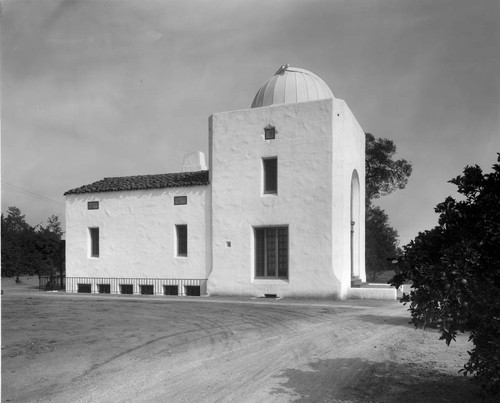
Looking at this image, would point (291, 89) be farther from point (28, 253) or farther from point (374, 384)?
point (28, 253)

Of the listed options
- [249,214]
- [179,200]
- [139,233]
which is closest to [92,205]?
[139,233]

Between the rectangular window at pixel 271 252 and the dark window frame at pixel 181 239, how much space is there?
3.66 metres

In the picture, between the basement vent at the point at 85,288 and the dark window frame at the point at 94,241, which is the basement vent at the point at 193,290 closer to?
the basement vent at the point at 85,288

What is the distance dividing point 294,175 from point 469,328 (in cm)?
1441

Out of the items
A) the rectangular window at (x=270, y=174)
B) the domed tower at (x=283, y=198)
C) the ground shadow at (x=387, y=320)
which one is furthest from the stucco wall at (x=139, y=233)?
the ground shadow at (x=387, y=320)

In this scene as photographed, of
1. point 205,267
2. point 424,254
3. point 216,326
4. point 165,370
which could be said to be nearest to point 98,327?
point 216,326

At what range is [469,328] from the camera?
15.3 ft

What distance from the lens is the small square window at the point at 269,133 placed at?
19.4 m

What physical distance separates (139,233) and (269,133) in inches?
315

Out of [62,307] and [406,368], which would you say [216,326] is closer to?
[406,368]

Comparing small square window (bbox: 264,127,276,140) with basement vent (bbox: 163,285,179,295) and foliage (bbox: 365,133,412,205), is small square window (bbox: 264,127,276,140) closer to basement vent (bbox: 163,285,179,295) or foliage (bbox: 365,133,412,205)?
basement vent (bbox: 163,285,179,295)

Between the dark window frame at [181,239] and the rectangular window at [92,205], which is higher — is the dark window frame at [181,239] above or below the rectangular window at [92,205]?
below

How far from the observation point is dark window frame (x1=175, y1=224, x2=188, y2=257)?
21094mm

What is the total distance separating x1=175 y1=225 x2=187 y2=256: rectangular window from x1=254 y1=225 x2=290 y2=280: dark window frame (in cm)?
368
